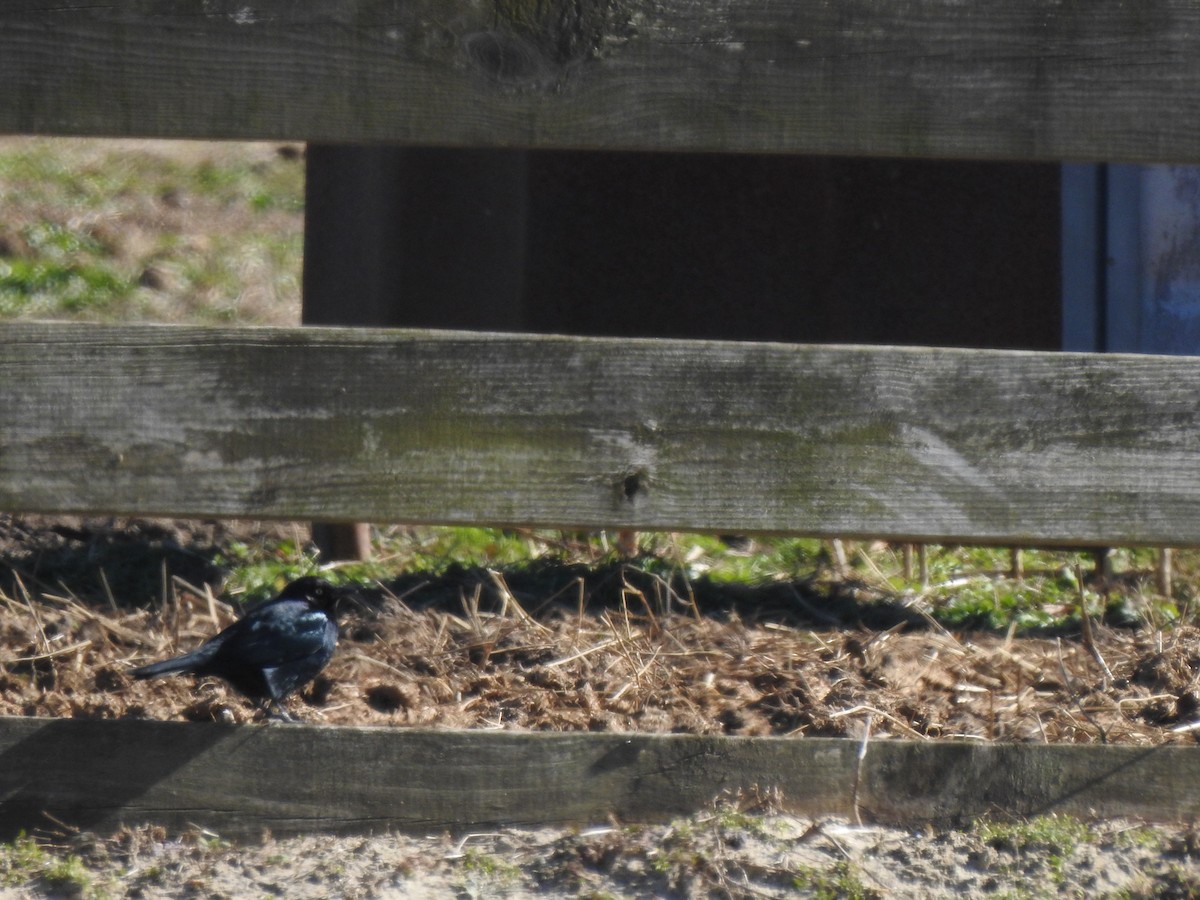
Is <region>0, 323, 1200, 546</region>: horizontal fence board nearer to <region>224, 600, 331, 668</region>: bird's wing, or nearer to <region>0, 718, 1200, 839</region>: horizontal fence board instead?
<region>0, 718, 1200, 839</region>: horizontal fence board

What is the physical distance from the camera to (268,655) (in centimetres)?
336

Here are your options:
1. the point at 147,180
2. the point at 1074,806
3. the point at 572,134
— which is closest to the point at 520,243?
the point at 572,134

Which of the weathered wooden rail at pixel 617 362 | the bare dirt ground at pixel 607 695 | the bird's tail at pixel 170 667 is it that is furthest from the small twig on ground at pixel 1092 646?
the bird's tail at pixel 170 667

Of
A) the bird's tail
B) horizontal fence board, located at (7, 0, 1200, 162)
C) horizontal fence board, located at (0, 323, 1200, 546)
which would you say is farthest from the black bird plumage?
horizontal fence board, located at (7, 0, 1200, 162)

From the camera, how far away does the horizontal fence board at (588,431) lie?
2514 millimetres

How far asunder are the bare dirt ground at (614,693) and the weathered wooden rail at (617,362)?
22.9 inches

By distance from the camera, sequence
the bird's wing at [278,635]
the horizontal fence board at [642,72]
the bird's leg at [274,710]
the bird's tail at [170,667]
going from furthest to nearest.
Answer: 1. the bird's leg at [274,710]
2. the bird's wing at [278,635]
3. the bird's tail at [170,667]
4. the horizontal fence board at [642,72]

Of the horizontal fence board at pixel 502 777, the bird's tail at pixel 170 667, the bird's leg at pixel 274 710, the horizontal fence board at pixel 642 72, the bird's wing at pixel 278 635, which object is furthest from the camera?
the bird's leg at pixel 274 710

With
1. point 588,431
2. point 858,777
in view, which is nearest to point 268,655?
point 588,431

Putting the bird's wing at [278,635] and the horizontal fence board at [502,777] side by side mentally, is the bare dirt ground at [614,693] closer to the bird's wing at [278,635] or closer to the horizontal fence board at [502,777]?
the horizontal fence board at [502,777]

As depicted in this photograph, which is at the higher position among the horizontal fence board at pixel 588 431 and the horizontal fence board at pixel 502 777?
the horizontal fence board at pixel 588 431

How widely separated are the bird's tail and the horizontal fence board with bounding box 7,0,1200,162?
1.29 metres

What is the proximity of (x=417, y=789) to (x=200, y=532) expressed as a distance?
8.76 feet

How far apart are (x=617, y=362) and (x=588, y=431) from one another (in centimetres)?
13
